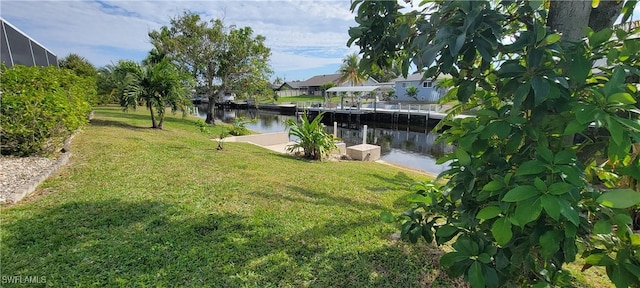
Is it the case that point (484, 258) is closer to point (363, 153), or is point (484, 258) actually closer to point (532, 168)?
point (532, 168)

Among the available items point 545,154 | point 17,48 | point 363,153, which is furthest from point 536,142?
point 17,48

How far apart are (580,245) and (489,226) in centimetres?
52

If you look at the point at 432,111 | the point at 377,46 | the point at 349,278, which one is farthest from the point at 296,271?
the point at 432,111

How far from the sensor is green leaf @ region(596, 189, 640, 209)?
998 millimetres

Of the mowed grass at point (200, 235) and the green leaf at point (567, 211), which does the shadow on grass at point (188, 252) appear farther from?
the green leaf at point (567, 211)

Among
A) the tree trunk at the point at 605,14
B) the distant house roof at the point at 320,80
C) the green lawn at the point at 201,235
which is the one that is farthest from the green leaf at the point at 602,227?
the distant house roof at the point at 320,80

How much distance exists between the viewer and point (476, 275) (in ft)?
4.49

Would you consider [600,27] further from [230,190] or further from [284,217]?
[230,190]

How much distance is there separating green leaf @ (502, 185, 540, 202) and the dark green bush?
5.90 m

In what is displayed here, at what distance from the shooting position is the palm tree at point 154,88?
9586 millimetres

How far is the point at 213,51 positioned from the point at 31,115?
14.5 metres

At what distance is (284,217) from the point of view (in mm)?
3373

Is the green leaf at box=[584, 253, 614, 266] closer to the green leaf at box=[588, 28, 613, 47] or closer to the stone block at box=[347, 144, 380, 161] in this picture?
the green leaf at box=[588, 28, 613, 47]

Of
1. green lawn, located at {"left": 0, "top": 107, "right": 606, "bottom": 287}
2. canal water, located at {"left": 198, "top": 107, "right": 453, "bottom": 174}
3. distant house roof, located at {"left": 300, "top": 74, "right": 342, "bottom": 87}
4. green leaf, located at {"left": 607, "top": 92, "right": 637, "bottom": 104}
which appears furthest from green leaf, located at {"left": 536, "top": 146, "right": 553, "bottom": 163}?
distant house roof, located at {"left": 300, "top": 74, "right": 342, "bottom": 87}
